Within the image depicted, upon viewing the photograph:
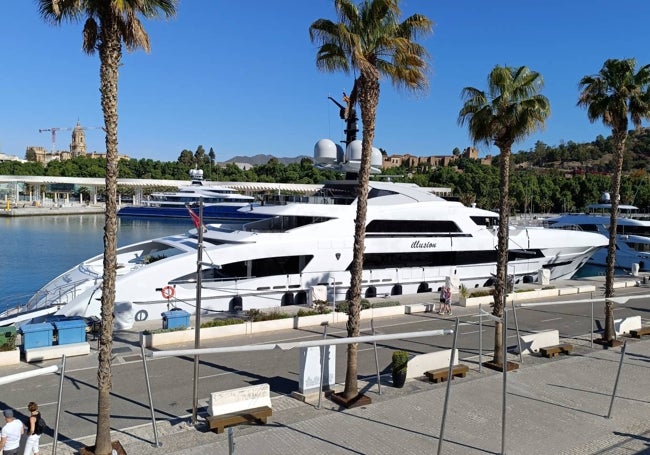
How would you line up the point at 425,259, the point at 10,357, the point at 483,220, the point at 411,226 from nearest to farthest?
the point at 10,357
the point at 411,226
the point at 425,259
the point at 483,220

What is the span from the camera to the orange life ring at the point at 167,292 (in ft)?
62.2

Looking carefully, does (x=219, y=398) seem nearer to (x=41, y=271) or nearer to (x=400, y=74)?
(x=400, y=74)

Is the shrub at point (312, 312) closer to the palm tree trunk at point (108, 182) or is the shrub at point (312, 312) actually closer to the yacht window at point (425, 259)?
the yacht window at point (425, 259)

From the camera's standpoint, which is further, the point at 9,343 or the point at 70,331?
the point at 70,331

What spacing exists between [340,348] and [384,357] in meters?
1.54

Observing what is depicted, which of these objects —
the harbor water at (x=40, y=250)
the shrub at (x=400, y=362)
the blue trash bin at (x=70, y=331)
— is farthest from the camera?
the harbor water at (x=40, y=250)

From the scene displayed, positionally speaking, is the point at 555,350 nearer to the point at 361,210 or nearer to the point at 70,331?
the point at 361,210

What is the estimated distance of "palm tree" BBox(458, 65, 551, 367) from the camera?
14.7 meters

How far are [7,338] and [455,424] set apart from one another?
11.6 metres

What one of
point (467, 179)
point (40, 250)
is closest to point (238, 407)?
point (40, 250)

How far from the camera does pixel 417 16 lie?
37.3ft

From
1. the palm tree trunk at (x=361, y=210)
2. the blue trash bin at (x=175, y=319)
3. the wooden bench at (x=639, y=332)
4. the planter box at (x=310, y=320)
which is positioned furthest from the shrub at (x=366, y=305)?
the wooden bench at (x=639, y=332)

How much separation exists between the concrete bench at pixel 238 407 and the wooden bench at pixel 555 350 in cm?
942

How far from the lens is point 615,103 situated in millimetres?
16969
